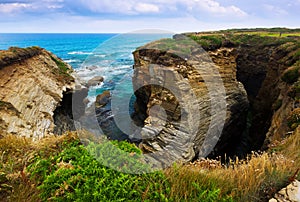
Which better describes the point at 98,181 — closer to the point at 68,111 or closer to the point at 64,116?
the point at 64,116

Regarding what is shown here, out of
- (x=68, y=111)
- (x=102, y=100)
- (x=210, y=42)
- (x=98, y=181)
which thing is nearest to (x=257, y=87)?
(x=210, y=42)

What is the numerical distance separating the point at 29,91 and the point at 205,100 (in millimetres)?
12718

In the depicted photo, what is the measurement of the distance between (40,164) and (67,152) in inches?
20.0

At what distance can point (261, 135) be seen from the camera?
17.8 m

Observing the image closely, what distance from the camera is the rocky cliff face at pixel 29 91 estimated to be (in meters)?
14.2

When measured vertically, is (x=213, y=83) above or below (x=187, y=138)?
above

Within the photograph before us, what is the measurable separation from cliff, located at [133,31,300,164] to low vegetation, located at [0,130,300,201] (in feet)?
19.3

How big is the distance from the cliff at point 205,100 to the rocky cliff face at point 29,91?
23.9 feet

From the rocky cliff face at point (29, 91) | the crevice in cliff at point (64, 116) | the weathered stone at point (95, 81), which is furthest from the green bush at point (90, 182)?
the weathered stone at point (95, 81)

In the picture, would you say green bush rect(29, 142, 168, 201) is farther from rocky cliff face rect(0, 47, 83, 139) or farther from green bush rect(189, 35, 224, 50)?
green bush rect(189, 35, 224, 50)

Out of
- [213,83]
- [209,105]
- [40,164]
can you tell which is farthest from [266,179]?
[213,83]

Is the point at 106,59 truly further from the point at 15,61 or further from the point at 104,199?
the point at 104,199

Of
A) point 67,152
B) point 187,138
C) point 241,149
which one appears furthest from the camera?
point 241,149

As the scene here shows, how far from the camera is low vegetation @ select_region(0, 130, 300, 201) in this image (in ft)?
11.8
